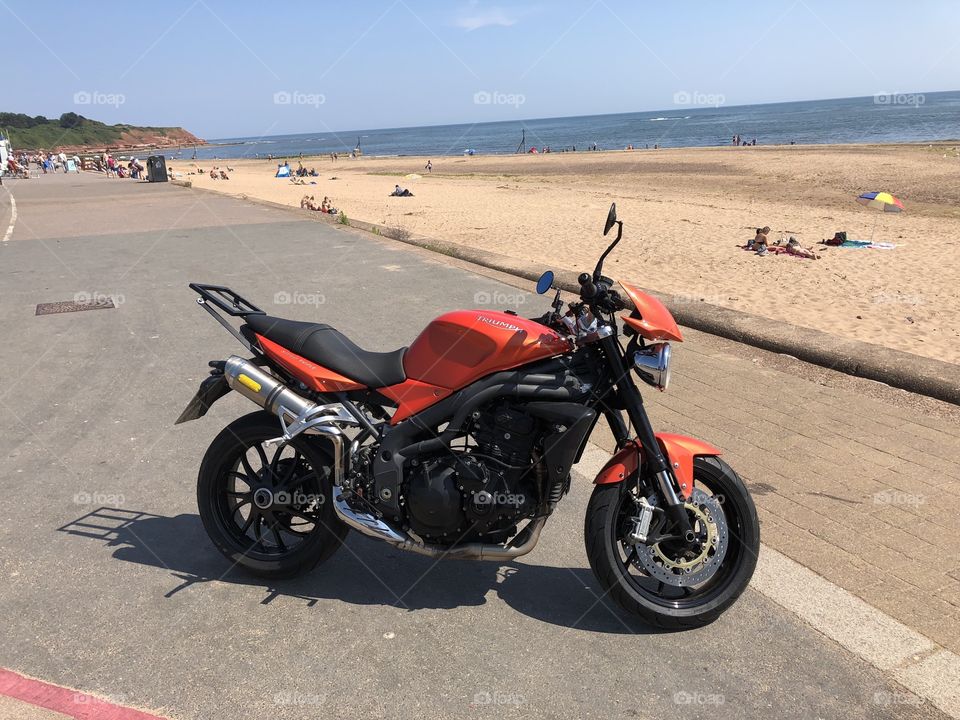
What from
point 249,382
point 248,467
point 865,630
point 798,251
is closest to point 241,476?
point 248,467

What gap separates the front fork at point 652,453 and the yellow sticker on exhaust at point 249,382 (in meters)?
1.61

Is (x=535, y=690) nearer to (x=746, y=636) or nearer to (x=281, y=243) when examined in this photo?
(x=746, y=636)

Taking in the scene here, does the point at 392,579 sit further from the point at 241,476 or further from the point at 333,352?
the point at 333,352

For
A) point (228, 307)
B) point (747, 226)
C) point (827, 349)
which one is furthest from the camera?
point (747, 226)

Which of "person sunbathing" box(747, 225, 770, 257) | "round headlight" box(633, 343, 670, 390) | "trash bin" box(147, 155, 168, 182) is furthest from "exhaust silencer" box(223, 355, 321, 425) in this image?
"trash bin" box(147, 155, 168, 182)

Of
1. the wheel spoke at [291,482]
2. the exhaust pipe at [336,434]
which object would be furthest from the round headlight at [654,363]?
the wheel spoke at [291,482]

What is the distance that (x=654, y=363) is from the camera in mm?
3143

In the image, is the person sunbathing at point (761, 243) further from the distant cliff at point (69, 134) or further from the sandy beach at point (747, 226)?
the distant cliff at point (69, 134)

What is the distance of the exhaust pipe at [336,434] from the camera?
3369 mm

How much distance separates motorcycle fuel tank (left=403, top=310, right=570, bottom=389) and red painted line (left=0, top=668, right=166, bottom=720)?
5.56ft

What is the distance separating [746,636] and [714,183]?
93.0 feet

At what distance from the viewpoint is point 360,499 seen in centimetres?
348

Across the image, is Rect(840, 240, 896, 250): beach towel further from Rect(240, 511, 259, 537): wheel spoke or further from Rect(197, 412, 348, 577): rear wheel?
Rect(240, 511, 259, 537): wheel spoke

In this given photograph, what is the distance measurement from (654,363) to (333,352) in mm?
1430
